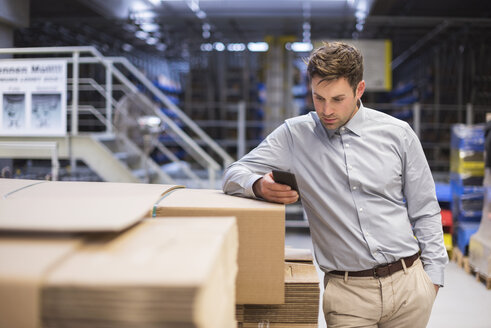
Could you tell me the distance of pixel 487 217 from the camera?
5.10m

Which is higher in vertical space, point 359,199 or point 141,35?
point 141,35

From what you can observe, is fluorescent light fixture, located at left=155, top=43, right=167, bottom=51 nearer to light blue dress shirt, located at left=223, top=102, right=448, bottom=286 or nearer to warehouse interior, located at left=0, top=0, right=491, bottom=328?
warehouse interior, located at left=0, top=0, right=491, bottom=328

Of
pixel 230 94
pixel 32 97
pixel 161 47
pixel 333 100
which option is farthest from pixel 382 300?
pixel 161 47

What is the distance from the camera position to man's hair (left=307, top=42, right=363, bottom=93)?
5.19 feet

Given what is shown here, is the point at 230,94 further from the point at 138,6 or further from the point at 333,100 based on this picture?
the point at 333,100

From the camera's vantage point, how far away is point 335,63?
5.18 ft

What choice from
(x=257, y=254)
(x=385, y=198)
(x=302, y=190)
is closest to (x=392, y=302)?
(x=385, y=198)

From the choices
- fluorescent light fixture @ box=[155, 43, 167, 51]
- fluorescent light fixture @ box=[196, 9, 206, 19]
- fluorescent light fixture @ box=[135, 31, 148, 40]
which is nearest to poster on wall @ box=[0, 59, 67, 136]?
fluorescent light fixture @ box=[196, 9, 206, 19]

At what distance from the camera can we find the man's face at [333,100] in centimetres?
161

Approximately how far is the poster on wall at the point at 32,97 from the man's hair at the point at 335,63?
5.42ft

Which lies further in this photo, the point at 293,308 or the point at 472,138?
the point at 472,138

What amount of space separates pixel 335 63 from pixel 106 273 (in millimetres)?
1109

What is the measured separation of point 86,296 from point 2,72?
209cm

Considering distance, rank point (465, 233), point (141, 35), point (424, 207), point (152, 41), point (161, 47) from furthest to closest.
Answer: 1. point (161, 47)
2. point (152, 41)
3. point (141, 35)
4. point (465, 233)
5. point (424, 207)
